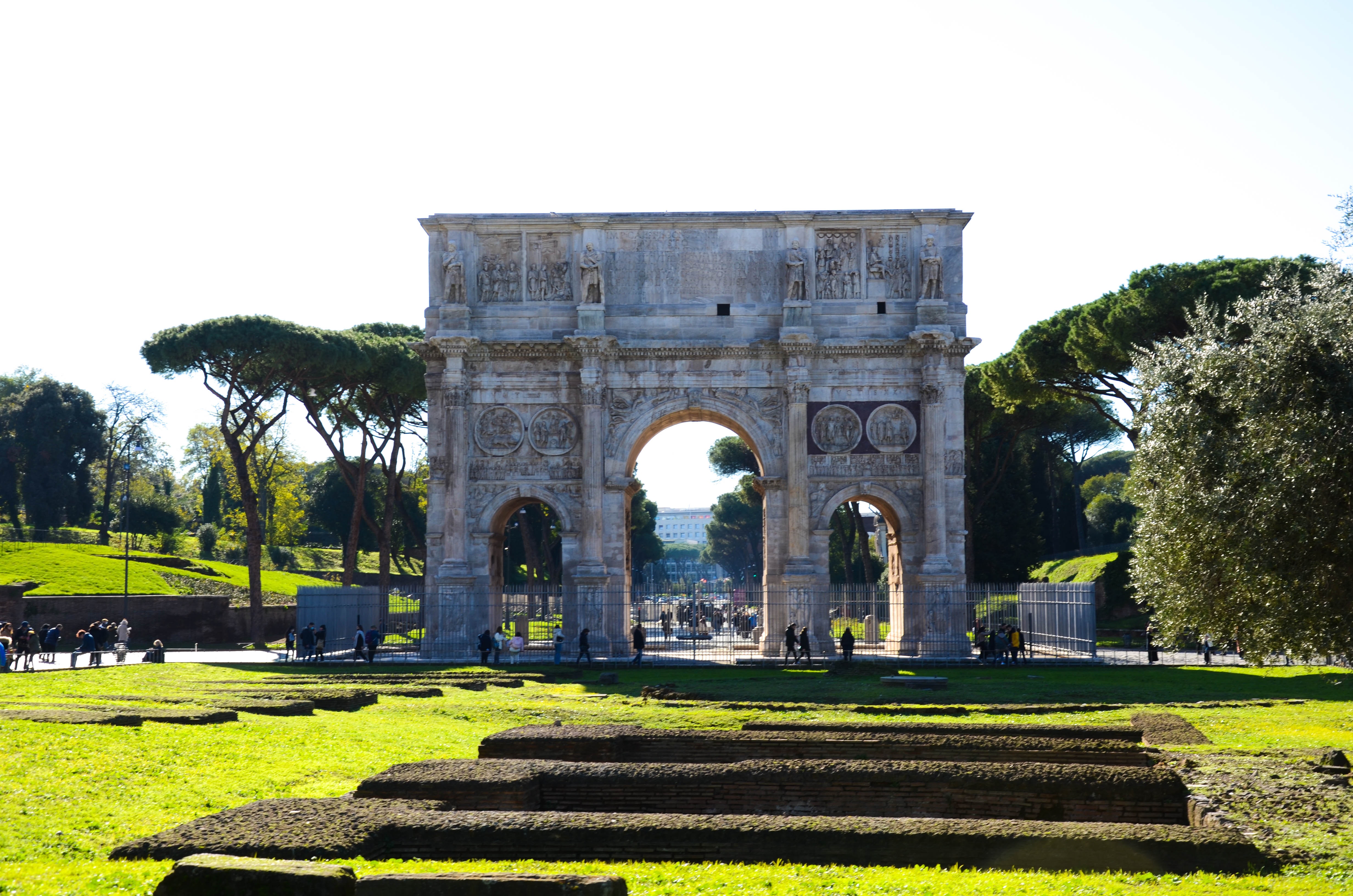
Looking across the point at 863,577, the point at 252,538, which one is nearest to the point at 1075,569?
the point at 863,577

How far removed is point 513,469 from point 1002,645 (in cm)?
1435

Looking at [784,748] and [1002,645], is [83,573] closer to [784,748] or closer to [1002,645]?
[1002,645]

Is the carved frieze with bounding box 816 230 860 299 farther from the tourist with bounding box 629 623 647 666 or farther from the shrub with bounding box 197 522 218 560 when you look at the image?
the shrub with bounding box 197 522 218 560

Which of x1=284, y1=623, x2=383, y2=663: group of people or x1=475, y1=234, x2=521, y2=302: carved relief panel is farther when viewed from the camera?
x1=475, y1=234, x2=521, y2=302: carved relief panel

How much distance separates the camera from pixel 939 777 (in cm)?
1080

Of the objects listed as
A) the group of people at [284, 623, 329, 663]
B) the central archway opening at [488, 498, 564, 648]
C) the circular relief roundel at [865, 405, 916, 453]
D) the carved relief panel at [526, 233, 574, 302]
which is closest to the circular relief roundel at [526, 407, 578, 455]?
the central archway opening at [488, 498, 564, 648]

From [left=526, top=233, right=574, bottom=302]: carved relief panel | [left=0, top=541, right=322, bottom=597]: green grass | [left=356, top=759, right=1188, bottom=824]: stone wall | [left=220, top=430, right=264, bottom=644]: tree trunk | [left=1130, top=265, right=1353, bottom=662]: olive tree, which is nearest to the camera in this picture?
[left=356, top=759, right=1188, bottom=824]: stone wall

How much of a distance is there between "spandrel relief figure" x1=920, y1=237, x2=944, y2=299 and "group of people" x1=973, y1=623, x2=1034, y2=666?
30.6ft

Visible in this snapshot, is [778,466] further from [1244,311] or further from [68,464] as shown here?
[68,464]

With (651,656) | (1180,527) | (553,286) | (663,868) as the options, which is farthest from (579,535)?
(663,868)

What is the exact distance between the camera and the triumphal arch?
33250 mm

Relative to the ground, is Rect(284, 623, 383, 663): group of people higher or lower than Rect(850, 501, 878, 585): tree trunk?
lower

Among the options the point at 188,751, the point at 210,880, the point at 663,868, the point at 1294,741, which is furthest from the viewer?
the point at 1294,741

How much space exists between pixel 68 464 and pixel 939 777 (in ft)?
205
